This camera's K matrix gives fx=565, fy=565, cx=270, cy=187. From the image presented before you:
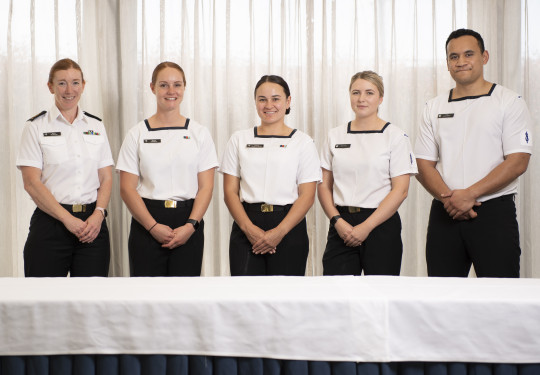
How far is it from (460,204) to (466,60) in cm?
74

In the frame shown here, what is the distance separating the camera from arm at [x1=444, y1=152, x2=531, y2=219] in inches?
106

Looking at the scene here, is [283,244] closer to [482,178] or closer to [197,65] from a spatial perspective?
[482,178]

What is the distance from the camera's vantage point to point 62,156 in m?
2.91

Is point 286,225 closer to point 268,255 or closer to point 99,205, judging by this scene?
point 268,255

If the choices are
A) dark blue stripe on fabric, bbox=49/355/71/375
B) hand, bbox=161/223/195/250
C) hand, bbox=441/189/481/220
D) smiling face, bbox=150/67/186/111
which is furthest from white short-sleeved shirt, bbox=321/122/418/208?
dark blue stripe on fabric, bbox=49/355/71/375

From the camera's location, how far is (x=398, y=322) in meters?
1.26

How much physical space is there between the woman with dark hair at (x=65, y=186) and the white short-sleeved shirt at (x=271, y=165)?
70cm

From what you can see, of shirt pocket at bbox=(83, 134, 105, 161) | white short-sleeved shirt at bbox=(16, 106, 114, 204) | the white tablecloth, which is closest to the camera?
the white tablecloth

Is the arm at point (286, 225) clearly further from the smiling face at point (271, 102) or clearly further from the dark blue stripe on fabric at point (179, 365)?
the dark blue stripe on fabric at point (179, 365)

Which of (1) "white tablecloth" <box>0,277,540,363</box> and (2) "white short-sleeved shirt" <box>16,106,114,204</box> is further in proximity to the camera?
(2) "white short-sleeved shirt" <box>16,106,114,204</box>

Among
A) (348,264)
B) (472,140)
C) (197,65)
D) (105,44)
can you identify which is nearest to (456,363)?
(348,264)

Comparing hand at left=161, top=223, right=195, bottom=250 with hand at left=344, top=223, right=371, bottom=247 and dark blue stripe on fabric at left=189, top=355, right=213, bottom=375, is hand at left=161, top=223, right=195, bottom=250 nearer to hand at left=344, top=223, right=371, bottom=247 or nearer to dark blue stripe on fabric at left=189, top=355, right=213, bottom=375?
hand at left=344, top=223, right=371, bottom=247

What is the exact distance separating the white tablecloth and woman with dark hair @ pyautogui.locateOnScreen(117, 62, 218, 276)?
152 cm

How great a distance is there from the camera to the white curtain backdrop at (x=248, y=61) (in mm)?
3879
